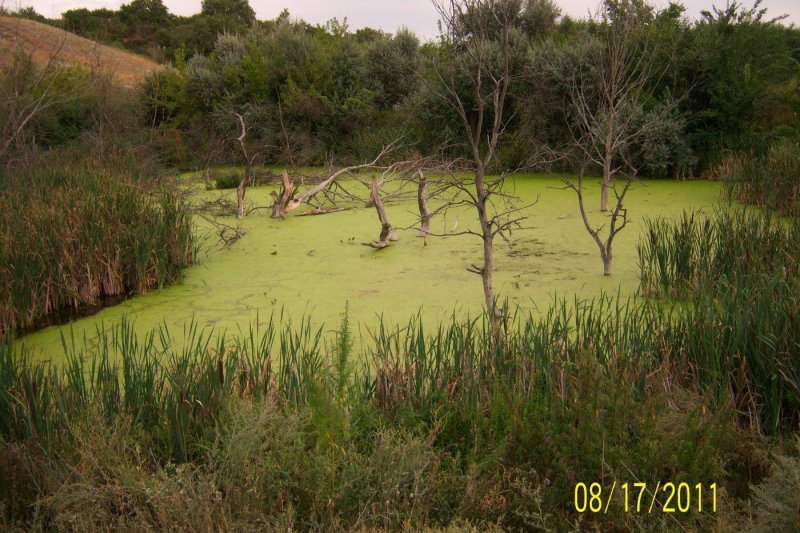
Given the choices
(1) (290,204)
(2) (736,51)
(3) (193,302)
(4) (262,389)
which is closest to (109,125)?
(1) (290,204)

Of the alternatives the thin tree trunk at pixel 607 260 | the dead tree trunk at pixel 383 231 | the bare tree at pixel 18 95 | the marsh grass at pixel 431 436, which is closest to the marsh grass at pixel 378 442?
the marsh grass at pixel 431 436

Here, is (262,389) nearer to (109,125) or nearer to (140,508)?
(140,508)

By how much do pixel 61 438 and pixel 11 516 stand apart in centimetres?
32

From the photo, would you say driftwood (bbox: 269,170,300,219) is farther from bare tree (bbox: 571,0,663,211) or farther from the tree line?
bare tree (bbox: 571,0,663,211)

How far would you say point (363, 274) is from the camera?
605 cm

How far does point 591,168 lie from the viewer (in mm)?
10852

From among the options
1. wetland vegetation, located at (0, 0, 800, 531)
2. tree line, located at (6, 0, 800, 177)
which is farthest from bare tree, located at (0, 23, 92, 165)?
tree line, located at (6, 0, 800, 177)

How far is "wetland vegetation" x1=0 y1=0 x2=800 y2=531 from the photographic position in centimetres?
256

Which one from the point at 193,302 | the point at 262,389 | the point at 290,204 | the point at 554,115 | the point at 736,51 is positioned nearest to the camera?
the point at 262,389

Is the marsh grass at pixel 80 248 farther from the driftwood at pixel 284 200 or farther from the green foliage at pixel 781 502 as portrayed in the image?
the green foliage at pixel 781 502
